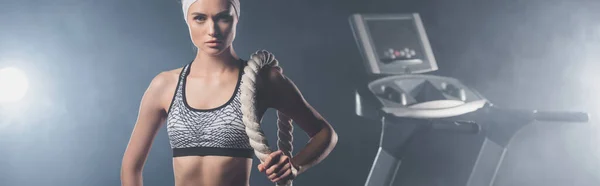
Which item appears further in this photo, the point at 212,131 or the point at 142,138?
the point at 142,138

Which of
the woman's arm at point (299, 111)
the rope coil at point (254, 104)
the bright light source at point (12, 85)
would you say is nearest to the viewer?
the rope coil at point (254, 104)

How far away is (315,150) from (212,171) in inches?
9.9

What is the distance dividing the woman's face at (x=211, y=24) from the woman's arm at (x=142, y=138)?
0.55 feet

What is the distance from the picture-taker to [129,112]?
202cm

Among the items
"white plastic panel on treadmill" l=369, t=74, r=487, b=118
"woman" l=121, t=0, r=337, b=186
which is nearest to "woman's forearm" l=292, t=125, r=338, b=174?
"woman" l=121, t=0, r=337, b=186

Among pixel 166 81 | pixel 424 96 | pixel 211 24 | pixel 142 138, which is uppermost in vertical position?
pixel 211 24

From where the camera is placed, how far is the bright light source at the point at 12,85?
6.59ft

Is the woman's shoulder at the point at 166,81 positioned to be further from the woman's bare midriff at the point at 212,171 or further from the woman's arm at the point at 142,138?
the woman's bare midriff at the point at 212,171

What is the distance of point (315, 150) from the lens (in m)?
1.65

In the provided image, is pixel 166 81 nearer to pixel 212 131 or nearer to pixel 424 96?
pixel 212 131

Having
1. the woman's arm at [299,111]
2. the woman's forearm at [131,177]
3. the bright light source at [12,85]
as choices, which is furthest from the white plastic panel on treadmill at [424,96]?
the bright light source at [12,85]

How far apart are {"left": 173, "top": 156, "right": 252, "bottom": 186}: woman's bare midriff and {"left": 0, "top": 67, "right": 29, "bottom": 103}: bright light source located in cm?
66

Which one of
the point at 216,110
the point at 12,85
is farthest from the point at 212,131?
the point at 12,85

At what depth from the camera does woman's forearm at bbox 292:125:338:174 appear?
63.4 inches
